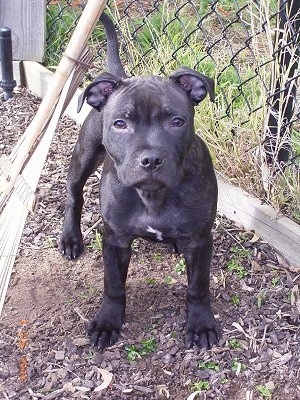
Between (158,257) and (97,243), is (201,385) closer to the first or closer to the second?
(158,257)

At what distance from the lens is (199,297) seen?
3.53 m

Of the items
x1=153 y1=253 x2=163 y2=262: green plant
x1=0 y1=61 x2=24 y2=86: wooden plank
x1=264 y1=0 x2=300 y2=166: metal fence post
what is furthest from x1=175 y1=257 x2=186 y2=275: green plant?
x1=0 y1=61 x2=24 y2=86: wooden plank

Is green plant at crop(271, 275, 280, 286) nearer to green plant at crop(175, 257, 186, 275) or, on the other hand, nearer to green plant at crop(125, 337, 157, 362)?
green plant at crop(175, 257, 186, 275)

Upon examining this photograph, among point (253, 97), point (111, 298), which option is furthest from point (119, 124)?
point (253, 97)

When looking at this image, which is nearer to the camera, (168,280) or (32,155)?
(32,155)

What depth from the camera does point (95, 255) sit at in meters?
4.15

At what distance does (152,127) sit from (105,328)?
3.62 feet

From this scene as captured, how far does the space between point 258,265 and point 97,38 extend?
118 inches

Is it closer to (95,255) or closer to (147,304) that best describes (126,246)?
(147,304)

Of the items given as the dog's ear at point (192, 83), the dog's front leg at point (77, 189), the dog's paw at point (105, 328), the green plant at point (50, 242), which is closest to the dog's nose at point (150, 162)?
the dog's ear at point (192, 83)

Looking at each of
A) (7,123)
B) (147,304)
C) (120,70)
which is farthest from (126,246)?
(7,123)

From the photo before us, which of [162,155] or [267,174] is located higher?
[162,155]

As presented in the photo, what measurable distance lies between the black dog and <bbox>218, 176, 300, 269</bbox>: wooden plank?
69 cm

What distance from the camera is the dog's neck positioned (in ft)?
10.7
